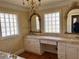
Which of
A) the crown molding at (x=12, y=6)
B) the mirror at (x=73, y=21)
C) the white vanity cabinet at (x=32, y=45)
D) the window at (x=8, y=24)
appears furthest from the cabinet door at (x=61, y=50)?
the crown molding at (x=12, y=6)

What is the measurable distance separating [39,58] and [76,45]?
1654 millimetres

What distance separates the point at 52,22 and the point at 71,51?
67.7 inches

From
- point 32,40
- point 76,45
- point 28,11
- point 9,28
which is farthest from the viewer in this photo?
point 28,11

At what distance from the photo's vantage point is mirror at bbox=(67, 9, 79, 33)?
3389mm

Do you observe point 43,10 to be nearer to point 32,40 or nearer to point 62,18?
point 62,18

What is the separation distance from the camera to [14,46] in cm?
399

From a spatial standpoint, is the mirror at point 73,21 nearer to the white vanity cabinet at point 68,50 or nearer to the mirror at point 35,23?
the white vanity cabinet at point 68,50

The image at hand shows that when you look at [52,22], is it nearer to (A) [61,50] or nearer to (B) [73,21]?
(B) [73,21]

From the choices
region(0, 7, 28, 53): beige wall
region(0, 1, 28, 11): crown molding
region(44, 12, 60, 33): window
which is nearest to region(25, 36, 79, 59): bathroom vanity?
region(0, 7, 28, 53): beige wall

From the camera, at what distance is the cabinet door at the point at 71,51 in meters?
2.78

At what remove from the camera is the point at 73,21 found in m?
3.46

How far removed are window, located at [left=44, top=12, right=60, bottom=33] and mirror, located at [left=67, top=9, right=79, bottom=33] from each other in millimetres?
510

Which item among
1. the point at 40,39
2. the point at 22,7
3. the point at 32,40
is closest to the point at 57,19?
the point at 40,39

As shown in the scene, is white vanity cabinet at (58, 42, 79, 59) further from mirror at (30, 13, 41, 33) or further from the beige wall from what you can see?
the beige wall
